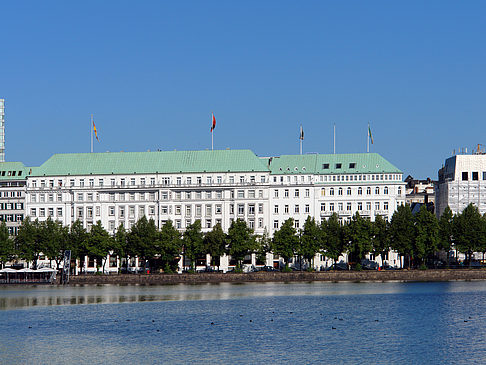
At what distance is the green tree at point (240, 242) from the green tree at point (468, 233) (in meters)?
39.0

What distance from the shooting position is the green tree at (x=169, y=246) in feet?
568

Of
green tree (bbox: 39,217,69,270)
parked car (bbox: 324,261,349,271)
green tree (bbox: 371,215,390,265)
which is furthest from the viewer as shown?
green tree (bbox: 39,217,69,270)

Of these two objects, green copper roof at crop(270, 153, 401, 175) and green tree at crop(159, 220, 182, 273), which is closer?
green tree at crop(159, 220, 182, 273)

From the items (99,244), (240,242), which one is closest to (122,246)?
(99,244)

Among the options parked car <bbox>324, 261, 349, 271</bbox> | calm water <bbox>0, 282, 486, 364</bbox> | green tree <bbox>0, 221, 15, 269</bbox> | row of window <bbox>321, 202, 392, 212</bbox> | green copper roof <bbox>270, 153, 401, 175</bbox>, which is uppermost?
green copper roof <bbox>270, 153, 401, 175</bbox>

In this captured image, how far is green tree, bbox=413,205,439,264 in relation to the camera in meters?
166

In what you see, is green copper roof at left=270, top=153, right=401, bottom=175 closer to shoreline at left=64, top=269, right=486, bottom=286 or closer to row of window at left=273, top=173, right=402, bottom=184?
row of window at left=273, top=173, right=402, bottom=184

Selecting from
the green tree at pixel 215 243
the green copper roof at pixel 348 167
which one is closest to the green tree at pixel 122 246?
the green tree at pixel 215 243

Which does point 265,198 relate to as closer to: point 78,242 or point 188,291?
point 78,242

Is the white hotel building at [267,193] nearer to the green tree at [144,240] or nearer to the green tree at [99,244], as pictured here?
the green tree at [144,240]

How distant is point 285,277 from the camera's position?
16425 cm

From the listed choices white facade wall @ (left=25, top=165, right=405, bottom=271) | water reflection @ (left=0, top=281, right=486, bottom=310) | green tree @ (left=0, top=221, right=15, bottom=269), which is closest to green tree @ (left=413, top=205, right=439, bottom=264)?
water reflection @ (left=0, top=281, right=486, bottom=310)

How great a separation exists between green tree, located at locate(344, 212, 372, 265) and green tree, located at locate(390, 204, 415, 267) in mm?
4601

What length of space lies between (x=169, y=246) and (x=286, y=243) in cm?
2291
